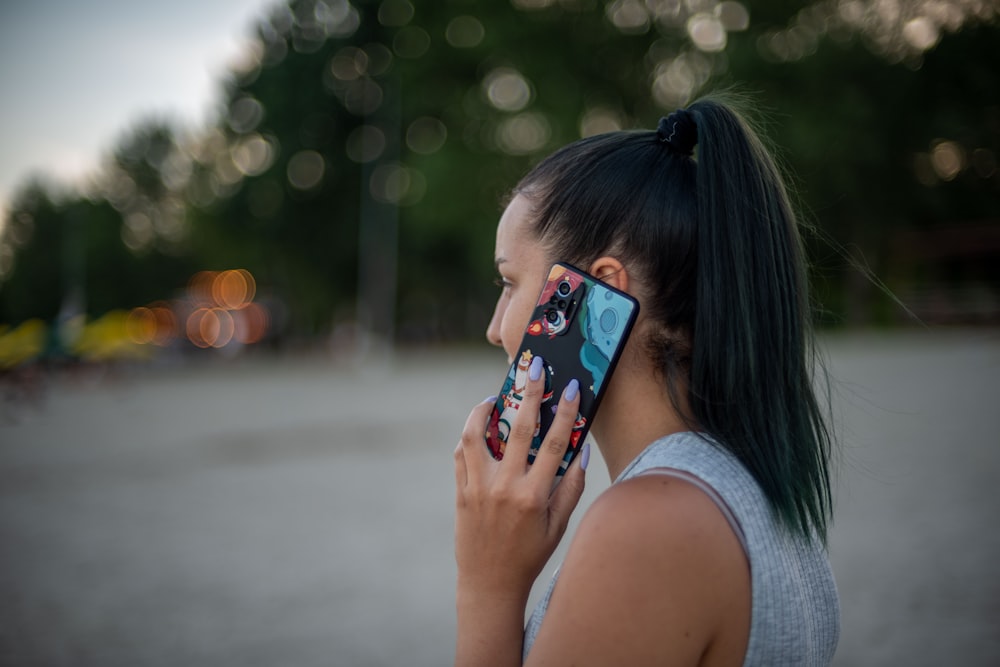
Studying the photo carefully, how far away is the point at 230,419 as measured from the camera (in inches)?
560

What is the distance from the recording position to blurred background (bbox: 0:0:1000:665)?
4.79 m

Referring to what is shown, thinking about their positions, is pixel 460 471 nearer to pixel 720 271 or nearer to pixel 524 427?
pixel 524 427

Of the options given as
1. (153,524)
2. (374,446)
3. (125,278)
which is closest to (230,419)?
(374,446)

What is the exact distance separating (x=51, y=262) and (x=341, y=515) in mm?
57880

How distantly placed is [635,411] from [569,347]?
0.55ft

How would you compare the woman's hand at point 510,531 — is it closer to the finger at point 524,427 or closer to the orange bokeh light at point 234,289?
the finger at point 524,427

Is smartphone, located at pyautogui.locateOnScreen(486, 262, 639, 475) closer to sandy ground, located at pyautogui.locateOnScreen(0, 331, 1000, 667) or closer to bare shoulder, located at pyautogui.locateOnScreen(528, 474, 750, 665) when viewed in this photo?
bare shoulder, located at pyautogui.locateOnScreen(528, 474, 750, 665)

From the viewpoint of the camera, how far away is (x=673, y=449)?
3.93 feet

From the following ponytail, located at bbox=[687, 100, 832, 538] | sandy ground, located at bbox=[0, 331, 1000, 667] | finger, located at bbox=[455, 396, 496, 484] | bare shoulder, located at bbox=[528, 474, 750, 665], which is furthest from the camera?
sandy ground, located at bbox=[0, 331, 1000, 667]

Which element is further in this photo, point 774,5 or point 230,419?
point 774,5

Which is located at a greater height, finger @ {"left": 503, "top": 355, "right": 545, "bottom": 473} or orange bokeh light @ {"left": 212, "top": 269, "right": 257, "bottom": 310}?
finger @ {"left": 503, "top": 355, "right": 545, "bottom": 473}

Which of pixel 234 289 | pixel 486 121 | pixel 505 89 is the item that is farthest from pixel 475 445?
pixel 234 289

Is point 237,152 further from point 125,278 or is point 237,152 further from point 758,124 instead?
point 758,124

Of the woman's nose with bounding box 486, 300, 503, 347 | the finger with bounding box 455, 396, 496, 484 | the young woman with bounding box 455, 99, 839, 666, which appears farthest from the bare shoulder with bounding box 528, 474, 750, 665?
the woman's nose with bounding box 486, 300, 503, 347
